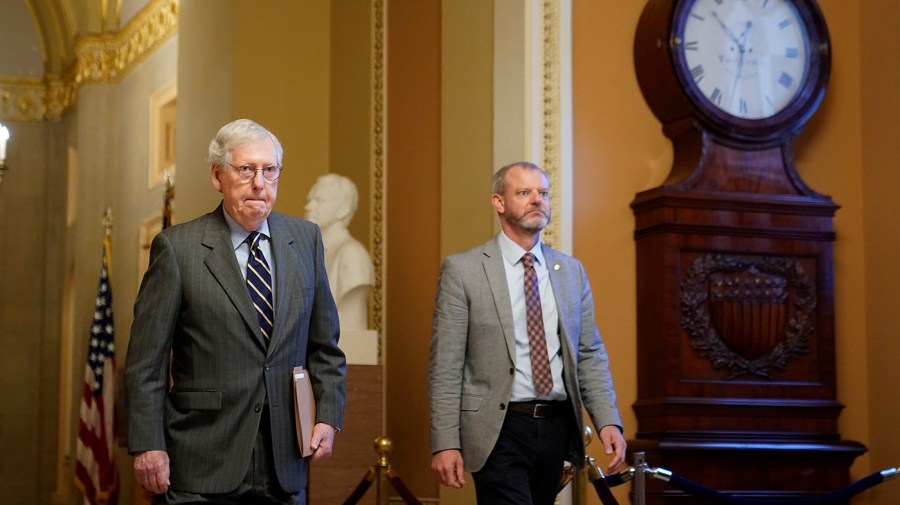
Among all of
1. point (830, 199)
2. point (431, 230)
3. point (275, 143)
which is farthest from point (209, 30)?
point (275, 143)

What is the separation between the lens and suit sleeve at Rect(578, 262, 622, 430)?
15.0 feet

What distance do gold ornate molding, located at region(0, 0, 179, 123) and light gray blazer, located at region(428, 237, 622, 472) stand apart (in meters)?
7.98

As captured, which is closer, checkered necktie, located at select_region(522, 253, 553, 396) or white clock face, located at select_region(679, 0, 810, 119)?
checkered necktie, located at select_region(522, 253, 553, 396)

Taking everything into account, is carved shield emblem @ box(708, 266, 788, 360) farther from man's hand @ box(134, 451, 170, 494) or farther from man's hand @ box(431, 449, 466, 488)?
man's hand @ box(134, 451, 170, 494)

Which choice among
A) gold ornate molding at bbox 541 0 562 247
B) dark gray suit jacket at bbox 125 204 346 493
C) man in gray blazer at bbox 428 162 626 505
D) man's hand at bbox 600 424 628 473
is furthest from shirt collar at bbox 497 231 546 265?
gold ornate molding at bbox 541 0 562 247

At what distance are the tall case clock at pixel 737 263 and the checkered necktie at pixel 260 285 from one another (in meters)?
3.36

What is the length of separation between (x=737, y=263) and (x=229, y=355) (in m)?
3.92

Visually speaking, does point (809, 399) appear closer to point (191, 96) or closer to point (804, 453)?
point (804, 453)

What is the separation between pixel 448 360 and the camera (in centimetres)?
451

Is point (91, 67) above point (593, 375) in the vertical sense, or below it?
above

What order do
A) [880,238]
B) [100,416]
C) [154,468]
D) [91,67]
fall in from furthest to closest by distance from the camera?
[91,67] → [100,416] → [880,238] → [154,468]

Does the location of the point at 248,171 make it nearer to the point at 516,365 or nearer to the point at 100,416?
the point at 516,365

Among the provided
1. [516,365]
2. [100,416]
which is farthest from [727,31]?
[100,416]

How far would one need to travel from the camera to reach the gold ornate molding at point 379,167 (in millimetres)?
8422
